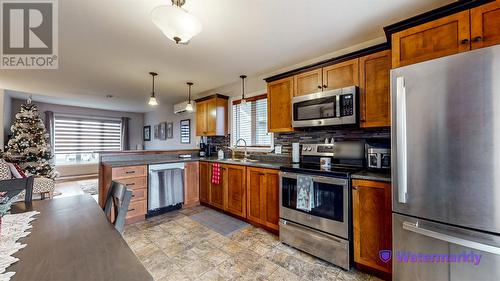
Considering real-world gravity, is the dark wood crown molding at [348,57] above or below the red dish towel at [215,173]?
above

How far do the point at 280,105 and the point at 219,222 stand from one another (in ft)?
6.36

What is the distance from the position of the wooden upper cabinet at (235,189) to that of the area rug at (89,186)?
3532 millimetres

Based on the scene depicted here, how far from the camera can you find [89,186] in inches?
213

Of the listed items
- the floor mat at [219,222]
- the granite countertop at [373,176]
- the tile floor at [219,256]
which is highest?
the granite countertop at [373,176]

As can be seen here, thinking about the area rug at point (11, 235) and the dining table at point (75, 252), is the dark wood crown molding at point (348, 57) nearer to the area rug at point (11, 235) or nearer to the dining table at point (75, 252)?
the dining table at point (75, 252)

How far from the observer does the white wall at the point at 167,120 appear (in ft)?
17.4

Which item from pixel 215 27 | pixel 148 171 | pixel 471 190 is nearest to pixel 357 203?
pixel 471 190

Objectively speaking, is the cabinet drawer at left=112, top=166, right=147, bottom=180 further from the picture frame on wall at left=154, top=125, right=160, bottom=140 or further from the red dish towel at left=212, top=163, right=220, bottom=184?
the picture frame on wall at left=154, top=125, right=160, bottom=140

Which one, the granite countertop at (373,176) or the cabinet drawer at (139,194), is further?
the cabinet drawer at (139,194)

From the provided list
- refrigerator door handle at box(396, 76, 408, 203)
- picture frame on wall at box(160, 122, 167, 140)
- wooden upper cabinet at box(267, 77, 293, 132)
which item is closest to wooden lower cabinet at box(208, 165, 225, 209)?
wooden upper cabinet at box(267, 77, 293, 132)

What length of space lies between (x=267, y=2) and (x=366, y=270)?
2558mm

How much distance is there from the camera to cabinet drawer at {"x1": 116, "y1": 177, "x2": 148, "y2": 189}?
2925 mm
